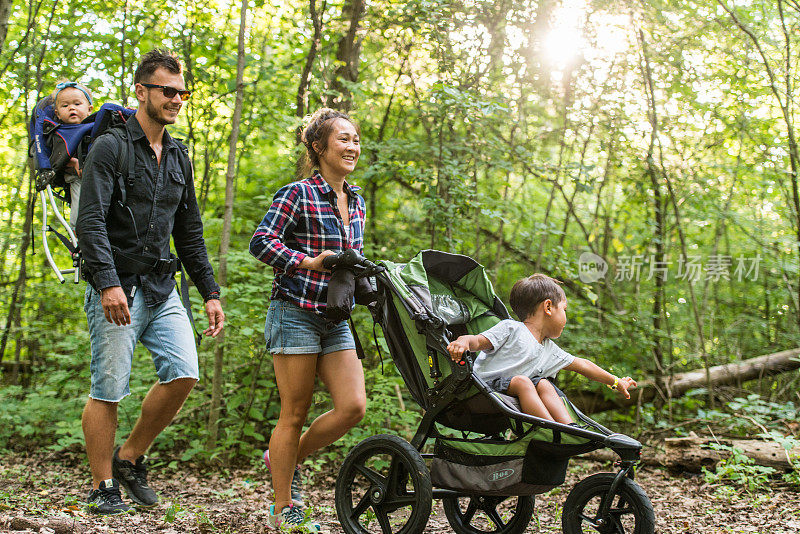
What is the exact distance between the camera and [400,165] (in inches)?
234

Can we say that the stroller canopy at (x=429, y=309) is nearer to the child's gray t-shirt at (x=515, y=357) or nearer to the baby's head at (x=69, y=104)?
the child's gray t-shirt at (x=515, y=357)

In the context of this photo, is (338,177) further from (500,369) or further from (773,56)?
(773,56)

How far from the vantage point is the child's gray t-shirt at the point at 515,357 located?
2.90 meters

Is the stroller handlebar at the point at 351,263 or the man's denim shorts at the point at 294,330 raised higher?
the stroller handlebar at the point at 351,263

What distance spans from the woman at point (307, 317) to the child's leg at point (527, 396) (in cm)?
73

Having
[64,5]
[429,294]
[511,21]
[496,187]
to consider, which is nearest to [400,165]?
[511,21]

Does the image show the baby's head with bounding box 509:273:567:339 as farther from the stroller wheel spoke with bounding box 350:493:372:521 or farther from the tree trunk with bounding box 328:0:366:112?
the tree trunk with bounding box 328:0:366:112

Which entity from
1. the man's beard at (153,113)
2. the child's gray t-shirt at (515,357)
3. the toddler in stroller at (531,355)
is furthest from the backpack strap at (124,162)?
the child's gray t-shirt at (515,357)

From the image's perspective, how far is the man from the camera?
302 cm

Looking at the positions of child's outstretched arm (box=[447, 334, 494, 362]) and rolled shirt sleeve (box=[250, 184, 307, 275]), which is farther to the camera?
rolled shirt sleeve (box=[250, 184, 307, 275])

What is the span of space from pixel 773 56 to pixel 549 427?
6.43 metres

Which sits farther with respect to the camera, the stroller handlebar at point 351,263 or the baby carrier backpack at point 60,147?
the baby carrier backpack at point 60,147

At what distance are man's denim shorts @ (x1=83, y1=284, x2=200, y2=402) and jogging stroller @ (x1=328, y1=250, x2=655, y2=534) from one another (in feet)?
3.23

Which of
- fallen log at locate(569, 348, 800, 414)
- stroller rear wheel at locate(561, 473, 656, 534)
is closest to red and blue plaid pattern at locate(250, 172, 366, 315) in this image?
stroller rear wheel at locate(561, 473, 656, 534)
